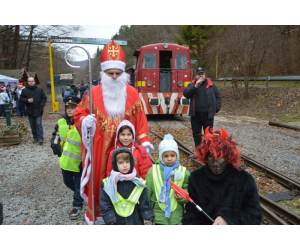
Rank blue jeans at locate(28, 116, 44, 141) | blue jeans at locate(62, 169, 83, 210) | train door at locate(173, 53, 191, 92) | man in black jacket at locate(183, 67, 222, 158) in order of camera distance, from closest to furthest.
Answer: blue jeans at locate(62, 169, 83, 210), man in black jacket at locate(183, 67, 222, 158), blue jeans at locate(28, 116, 44, 141), train door at locate(173, 53, 191, 92)

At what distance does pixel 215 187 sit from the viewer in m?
2.28

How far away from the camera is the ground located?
1515cm

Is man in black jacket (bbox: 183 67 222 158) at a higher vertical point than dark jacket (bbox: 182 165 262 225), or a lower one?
higher

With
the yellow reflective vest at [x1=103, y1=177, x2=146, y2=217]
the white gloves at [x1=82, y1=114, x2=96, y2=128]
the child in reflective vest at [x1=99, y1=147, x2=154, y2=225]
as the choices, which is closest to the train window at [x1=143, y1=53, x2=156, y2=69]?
the white gloves at [x1=82, y1=114, x2=96, y2=128]

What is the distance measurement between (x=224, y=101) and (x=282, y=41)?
6111mm

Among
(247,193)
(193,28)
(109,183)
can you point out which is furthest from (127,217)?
(193,28)

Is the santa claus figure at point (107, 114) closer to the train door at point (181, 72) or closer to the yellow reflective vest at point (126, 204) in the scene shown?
the yellow reflective vest at point (126, 204)

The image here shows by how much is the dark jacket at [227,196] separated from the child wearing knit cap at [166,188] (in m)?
0.26

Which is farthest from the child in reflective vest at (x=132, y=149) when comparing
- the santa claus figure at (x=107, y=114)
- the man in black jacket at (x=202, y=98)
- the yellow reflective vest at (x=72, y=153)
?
the man in black jacket at (x=202, y=98)

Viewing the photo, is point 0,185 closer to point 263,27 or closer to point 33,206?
point 33,206

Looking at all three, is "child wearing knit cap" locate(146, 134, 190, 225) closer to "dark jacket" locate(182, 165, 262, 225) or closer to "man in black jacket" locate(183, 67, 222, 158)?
"dark jacket" locate(182, 165, 262, 225)

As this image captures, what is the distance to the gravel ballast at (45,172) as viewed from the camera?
4.11 meters

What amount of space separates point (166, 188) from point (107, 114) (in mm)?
1130

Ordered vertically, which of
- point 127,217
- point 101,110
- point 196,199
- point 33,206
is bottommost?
point 33,206
